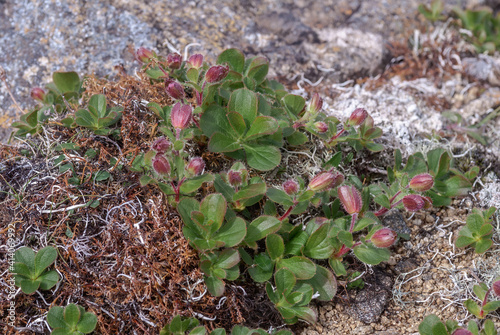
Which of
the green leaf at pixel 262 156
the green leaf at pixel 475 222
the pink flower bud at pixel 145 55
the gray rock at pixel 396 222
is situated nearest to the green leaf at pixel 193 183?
the green leaf at pixel 262 156

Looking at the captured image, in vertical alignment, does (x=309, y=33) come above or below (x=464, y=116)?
above

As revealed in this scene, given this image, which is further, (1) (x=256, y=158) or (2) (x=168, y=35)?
(2) (x=168, y=35)

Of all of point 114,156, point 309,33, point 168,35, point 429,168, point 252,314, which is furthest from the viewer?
point 309,33

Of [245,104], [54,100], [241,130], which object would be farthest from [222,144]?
[54,100]

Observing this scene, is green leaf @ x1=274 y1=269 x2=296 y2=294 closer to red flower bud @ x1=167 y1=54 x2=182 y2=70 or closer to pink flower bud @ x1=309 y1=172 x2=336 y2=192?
pink flower bud @ x1=309 y1=172 x2=336 y2=192

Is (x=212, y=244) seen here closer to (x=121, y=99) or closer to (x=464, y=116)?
(x=121, y=99)

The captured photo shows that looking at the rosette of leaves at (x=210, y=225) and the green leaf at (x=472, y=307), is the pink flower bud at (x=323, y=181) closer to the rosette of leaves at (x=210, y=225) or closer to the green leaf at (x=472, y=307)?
the rosette of leaves at (x=210, y=225)

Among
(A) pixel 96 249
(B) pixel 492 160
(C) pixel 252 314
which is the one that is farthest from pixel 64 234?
(B) pixel 492 160
